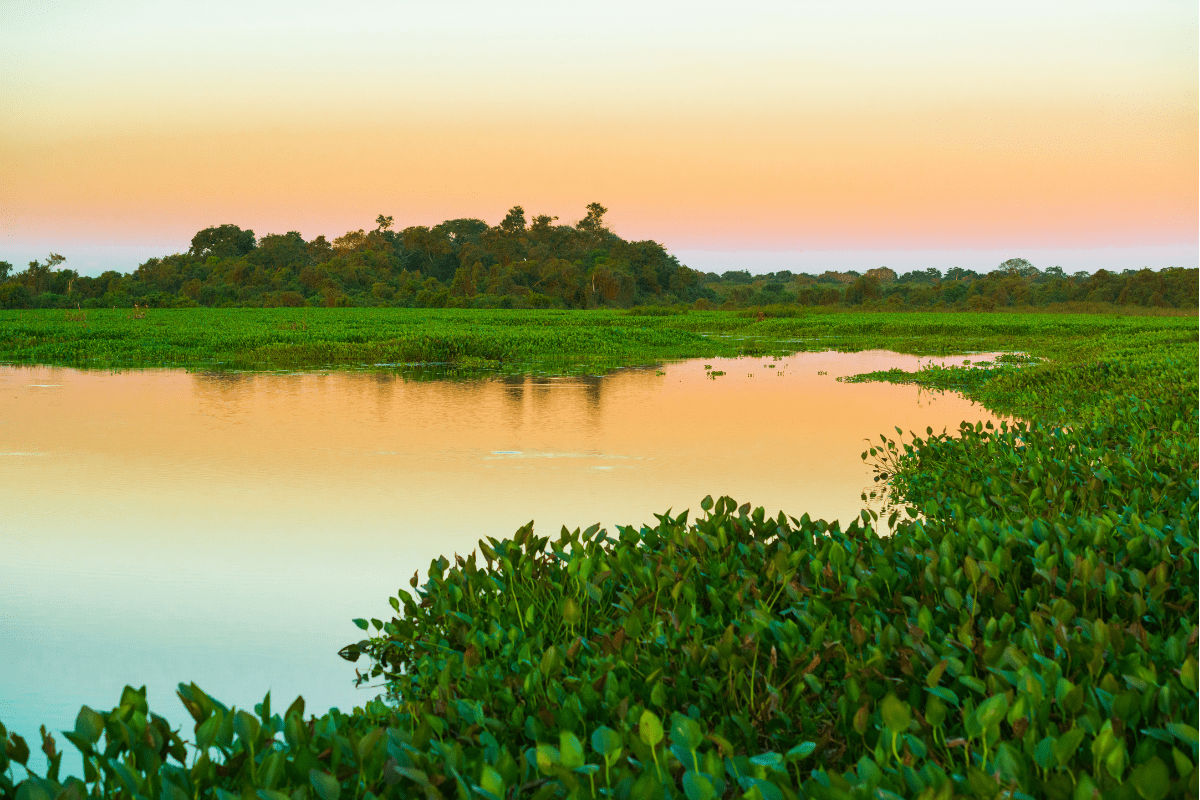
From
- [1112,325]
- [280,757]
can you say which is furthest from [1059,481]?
[1112,325]

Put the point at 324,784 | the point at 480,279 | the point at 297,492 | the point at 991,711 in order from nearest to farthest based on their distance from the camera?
1. the point at 324,784
2. the point at 991,711
3. the point at 297,492
4. the point at 480,279

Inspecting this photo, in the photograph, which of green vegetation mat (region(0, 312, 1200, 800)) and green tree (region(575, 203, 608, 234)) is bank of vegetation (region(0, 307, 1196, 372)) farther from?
green tree (region(575, 203, 608, 234))

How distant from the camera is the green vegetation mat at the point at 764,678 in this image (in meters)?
2.08

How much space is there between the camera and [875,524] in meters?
6.27

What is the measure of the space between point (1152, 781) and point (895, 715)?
497 millimetres

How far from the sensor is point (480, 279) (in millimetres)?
76062

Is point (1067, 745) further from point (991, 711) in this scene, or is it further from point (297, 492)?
point (297, 492)

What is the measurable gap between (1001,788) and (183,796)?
1720 mm

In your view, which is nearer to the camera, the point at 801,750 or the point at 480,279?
the point at 801,750

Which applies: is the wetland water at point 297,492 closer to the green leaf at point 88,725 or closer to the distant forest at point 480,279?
the green leaf at point 88,725

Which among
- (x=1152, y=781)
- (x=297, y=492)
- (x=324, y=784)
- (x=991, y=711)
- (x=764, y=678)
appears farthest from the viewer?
(x=297, y=492)

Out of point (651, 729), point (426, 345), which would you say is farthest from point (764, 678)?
point (426, 345)

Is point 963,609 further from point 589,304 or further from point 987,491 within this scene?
point 589,304

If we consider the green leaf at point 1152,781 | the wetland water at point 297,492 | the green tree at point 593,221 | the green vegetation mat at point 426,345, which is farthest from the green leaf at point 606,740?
the green tree at point 593,221
